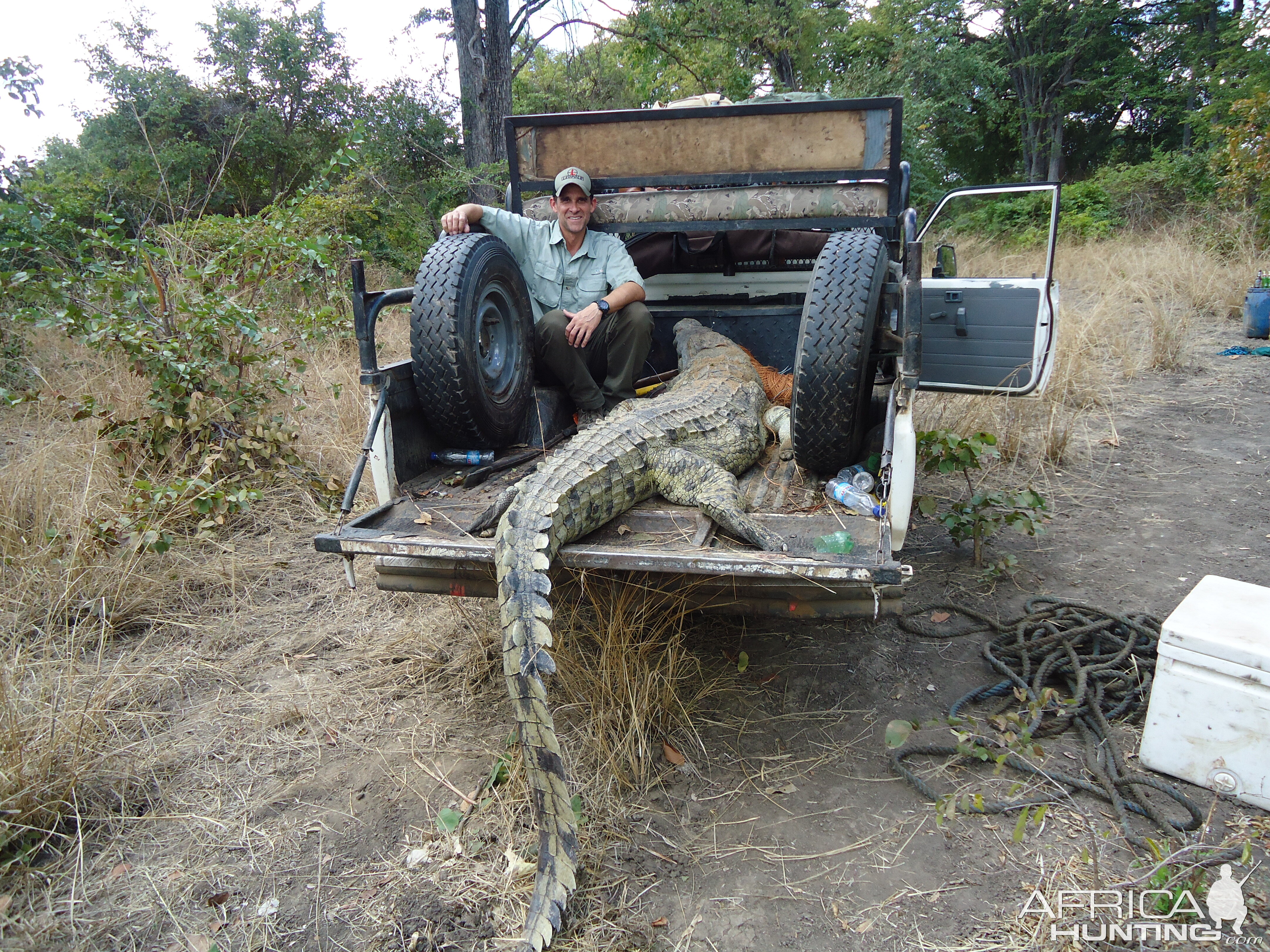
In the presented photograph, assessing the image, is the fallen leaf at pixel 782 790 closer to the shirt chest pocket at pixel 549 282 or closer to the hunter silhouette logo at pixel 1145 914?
the hunter silhouette logo at pixel 1145 914

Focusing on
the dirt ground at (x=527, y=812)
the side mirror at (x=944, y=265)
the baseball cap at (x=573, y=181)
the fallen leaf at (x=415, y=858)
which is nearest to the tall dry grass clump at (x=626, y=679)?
the dirt ground at (x=527, y=812)

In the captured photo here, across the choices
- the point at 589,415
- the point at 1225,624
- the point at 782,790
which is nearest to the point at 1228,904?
the point at 1225,624

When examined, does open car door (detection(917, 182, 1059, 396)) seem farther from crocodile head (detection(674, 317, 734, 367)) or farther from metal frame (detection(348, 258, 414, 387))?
metal frame (detection(348, 258, 414, 387))

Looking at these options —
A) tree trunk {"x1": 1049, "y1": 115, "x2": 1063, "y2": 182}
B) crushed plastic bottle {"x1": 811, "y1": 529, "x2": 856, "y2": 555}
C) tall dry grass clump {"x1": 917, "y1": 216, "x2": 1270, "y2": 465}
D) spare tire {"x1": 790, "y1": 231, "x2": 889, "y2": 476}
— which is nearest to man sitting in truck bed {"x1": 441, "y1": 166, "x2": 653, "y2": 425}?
spare tire {"x1": 790, "y1": 231, "x2": 889, "y2": 476}

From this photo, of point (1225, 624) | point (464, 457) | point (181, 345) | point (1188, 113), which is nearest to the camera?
point (1225, 624)

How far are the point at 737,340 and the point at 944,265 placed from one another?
1.37 m

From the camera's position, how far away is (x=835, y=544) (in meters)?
2.67

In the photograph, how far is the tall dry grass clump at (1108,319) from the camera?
6023 mm

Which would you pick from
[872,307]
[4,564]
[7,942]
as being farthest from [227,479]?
[872,307]

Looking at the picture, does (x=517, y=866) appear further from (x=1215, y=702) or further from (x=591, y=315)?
(x=591, y=315)

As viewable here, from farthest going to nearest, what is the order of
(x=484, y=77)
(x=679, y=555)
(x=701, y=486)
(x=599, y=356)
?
1. (x=484, y=77)
2. (x=599, y=356)
3. (x=701, y=486)
4. (x=679, y=555)

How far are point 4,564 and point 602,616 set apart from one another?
3282mm

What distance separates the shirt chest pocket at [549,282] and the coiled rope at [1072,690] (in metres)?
2.62

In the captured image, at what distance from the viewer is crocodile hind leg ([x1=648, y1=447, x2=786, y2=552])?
9.58 ft
